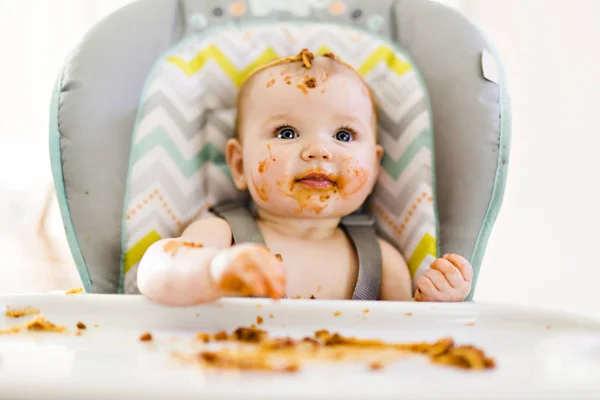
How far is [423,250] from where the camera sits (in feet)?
2.94

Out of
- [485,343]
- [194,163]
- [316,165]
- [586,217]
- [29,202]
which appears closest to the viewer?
[485,343]

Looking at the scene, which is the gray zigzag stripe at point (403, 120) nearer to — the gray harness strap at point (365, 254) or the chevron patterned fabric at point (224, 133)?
the chevron patterned fabric at point (224, 133)

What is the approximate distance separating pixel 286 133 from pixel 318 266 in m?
0.20

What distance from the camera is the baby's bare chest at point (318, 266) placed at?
0.87 meters

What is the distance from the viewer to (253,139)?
89cm

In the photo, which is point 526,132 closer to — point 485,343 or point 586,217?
point 586,217

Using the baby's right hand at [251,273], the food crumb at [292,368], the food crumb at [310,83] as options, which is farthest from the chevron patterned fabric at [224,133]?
the food crumb at [292,368]

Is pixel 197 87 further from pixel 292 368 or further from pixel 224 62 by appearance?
pixel 292 368

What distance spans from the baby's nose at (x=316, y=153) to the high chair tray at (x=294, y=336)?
0.27 m

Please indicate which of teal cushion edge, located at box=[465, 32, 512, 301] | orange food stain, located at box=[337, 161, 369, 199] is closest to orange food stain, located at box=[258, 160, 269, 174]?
orange food stain, located at box=[337, 161, 369, 199]

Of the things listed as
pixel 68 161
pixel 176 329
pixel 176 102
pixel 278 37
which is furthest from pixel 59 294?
pixel 278 37

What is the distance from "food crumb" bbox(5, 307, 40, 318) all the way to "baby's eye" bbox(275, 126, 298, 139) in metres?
0.41

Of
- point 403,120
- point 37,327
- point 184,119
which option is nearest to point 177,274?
point 37,327

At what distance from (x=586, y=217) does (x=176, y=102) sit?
105 centimetres
